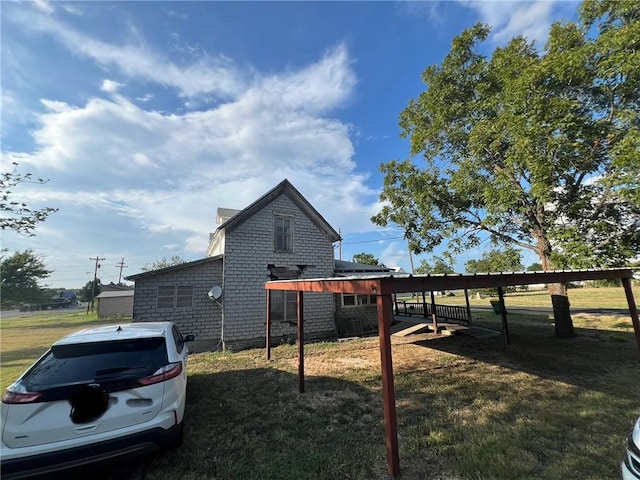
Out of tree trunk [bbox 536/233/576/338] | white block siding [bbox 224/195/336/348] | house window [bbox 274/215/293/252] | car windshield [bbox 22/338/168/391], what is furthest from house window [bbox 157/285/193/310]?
tree trunk [bbox 536/233/576/338]

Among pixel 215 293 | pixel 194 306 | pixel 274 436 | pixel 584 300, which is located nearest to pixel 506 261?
pixel 274 436

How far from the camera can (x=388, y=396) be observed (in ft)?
11.6

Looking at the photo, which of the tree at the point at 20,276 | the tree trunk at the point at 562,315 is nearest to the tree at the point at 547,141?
the tree trunk at the point at 562,315

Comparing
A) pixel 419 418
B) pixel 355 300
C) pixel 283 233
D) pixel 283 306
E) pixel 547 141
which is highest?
pixel 547 141

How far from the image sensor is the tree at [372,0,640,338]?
805 cm

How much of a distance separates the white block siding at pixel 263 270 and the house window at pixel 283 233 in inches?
7.5

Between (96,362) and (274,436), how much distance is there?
2.73 meters

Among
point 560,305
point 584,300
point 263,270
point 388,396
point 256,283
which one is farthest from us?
point 584,300

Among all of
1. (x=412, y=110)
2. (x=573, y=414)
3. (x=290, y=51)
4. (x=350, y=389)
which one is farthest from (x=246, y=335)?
(x=412, y=110)

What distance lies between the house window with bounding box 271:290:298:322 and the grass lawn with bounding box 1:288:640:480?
10.5ft

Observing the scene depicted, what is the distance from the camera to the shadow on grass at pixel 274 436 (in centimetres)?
350

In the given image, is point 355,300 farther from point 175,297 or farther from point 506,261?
point 175,297

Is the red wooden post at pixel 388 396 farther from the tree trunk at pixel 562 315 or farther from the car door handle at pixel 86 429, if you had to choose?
the tree trunk at pixel 562 315

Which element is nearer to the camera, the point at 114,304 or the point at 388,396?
the point at 388,396
